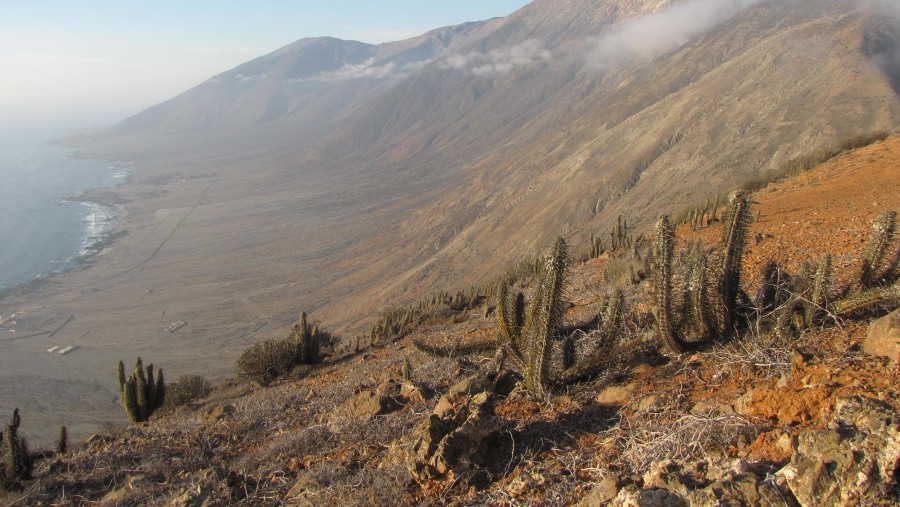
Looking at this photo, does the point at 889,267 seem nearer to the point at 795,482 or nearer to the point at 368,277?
the point at 795,482

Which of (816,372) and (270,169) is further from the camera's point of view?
(270,169)

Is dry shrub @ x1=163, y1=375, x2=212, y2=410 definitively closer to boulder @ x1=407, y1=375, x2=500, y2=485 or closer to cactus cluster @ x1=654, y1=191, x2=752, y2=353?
boulder @ x1=407, y1=375, x2=500, y2=485

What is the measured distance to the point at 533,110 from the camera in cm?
14038

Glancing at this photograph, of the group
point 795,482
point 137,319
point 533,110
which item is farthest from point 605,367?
point 533,110

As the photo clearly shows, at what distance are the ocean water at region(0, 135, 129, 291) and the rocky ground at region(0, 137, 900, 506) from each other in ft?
281

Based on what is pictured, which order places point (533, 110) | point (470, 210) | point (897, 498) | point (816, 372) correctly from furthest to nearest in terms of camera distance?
point (533, 110) < point (470, 210) < point (816, 372) < point (897, 498)

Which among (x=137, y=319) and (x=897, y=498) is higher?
(x=897, y=498)

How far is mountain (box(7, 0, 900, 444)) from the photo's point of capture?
43.7 m

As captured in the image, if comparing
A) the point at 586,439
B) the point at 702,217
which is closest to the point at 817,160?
the point at 702,217

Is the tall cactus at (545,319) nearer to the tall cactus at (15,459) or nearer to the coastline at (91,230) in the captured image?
the tall cactus at (15,459)

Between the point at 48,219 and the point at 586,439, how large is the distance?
13279 centimetres

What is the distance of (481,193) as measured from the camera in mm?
74000

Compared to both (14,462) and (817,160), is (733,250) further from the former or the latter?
(817,160)

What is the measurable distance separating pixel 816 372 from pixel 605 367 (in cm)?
206
